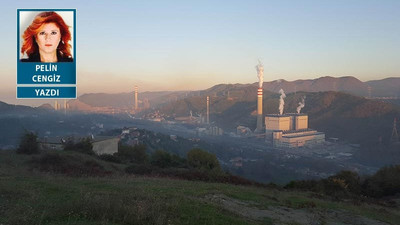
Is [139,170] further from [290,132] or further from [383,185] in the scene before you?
[290,132]

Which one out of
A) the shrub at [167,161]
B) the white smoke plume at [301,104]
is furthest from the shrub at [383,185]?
the white smoke plume at [301,104]

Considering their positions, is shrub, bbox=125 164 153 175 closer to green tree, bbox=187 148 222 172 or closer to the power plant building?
green tree, bbox=187 148 222 172

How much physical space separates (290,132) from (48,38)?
77.5 m

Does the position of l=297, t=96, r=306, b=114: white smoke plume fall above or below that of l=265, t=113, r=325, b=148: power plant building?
above

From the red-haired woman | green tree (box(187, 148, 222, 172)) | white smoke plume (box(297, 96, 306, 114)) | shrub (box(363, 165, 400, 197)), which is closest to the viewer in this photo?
the red-haired woman

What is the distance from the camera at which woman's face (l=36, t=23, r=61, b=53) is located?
804cm

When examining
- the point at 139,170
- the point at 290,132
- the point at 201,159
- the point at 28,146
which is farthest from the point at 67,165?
the point at 290,132

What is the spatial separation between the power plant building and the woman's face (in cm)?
6939

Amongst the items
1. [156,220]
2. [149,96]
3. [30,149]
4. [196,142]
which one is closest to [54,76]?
[156,220]

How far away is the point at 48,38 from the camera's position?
26.6ft

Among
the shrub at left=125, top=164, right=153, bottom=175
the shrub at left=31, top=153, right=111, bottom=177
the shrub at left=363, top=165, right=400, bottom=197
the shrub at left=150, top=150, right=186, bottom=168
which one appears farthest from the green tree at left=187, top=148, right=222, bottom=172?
the shrub at left=363, top=165, right=400, bottom=197

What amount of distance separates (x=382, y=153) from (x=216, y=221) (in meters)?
70.2

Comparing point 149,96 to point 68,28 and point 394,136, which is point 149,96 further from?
point 68,28

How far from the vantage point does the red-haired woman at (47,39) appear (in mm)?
8031
